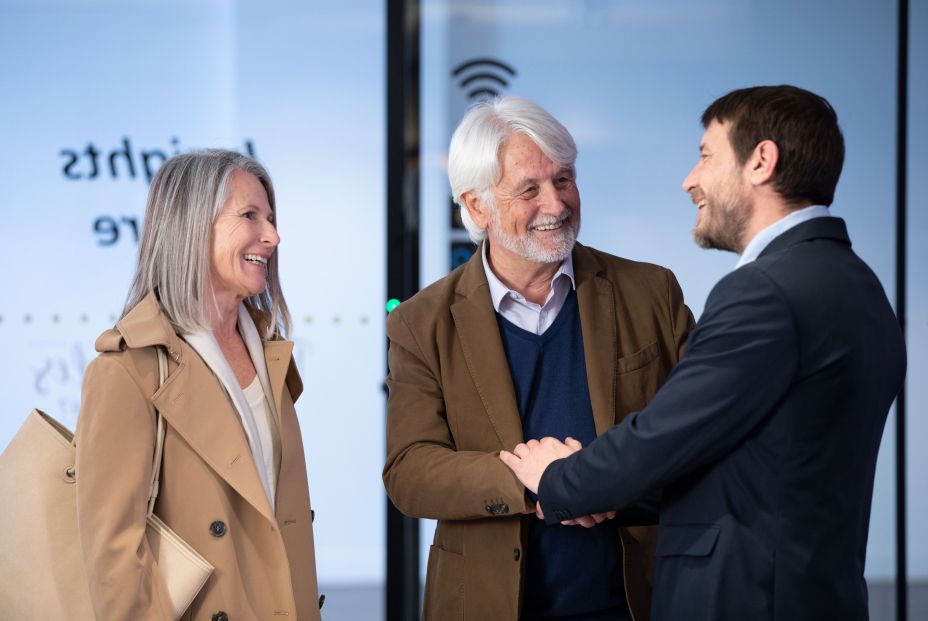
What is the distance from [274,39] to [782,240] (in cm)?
300

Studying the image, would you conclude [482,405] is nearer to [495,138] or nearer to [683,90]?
[495,138]

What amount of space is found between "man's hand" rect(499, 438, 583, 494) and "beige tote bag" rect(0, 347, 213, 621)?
674 millimetres

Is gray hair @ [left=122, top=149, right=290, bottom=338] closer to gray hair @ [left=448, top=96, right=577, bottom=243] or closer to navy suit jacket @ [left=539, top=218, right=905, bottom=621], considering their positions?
gray hair @ [left=448, top=96, right=577, bottom=243]

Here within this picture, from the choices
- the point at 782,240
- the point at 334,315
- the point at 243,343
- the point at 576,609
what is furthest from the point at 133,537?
the point at 334,315

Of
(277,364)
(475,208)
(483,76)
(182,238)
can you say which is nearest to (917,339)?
(483,76)

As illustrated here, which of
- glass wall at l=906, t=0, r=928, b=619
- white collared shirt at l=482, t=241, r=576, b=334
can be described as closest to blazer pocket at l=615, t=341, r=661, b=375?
white collared shirt at l=482, t=241, r=576, b=334

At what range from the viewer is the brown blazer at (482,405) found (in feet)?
7.27

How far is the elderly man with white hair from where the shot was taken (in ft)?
7.34

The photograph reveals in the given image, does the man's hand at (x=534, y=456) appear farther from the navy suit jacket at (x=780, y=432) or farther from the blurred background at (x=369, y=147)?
the blurred background at (x=369, y=147)

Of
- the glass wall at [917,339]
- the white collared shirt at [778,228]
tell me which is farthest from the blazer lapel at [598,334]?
the glass wall at [917,339]

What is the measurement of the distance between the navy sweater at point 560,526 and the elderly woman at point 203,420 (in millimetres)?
528

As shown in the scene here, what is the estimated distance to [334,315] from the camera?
4344mm

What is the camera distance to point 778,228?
6.31 ft

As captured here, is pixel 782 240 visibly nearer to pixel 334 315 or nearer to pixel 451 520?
pixel 451 520
